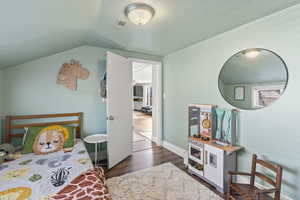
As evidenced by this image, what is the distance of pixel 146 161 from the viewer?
2740mm

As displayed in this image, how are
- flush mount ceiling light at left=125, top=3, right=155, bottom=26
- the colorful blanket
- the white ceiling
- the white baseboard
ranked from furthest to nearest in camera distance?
1. the white baseboard
2. the white ceiling
3. flush mount ceiling light at left=125, top=3, right=155, bottom=26
4. the colorful blanket

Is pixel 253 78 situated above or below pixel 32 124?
above

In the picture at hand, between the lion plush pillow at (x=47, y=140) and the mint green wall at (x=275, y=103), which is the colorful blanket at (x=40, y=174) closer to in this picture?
the lion plush pillow at (x=47, y=140)

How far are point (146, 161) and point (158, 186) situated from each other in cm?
81

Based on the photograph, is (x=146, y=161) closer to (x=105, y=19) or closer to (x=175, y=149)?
(x=175, y=149)

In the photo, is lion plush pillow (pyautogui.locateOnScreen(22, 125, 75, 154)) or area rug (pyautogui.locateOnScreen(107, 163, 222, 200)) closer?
area rug (pyautogui.locateOnScreen(107, 163, 222, 200))

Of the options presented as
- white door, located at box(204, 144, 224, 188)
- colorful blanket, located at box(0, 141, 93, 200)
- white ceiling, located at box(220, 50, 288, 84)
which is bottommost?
white door, located at box(204, 144, 224, 188)

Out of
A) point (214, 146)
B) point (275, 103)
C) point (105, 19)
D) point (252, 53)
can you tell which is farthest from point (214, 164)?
point (105, 19)

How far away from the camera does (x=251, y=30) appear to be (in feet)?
5.98

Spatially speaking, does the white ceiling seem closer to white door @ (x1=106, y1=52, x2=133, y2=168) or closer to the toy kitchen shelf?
the toy kitchen shelf

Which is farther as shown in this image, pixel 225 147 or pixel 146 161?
pixel 146 161

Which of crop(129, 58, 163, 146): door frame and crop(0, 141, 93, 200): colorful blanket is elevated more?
crop(129, 58, 163, 146): door frame

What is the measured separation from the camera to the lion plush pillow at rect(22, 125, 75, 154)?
1.94 meters

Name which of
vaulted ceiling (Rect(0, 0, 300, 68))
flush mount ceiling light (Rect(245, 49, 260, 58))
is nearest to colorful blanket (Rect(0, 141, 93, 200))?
vaulted ceiling (Rect(0, 0, 300, 68))
